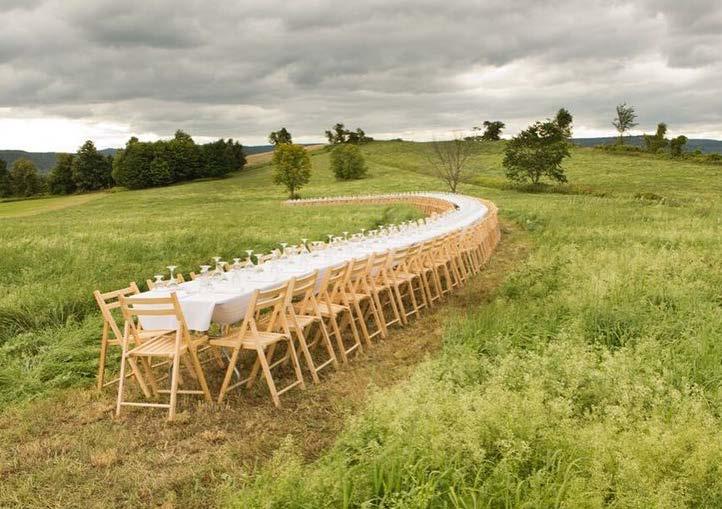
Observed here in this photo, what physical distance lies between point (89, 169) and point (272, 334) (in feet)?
260

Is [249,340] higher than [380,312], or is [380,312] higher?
[249,340]

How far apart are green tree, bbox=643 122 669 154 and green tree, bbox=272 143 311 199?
4067 cm

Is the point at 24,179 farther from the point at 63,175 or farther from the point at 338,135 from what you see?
the point at 338,135

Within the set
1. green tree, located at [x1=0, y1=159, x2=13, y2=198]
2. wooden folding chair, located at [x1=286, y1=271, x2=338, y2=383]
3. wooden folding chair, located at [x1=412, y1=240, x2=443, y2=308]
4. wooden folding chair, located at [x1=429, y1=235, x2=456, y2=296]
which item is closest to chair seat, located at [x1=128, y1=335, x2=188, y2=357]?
wooden folding chair, located at [x1=286, y1=271, x2=338, y2=383]

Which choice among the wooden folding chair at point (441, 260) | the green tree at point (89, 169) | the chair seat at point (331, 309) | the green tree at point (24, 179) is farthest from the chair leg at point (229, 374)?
the green tree at point (24, 179)

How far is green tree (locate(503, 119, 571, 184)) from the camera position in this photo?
43688mm

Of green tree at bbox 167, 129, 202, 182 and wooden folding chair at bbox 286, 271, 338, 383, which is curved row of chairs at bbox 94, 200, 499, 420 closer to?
wooden folding chair at bbox 286, 271, 338, 383

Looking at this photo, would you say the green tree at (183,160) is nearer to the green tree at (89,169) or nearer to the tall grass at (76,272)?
the green tree at (89,169)

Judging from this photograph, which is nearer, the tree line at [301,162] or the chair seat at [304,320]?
the chair seat at [304,320]

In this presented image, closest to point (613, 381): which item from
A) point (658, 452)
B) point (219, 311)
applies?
point (658, 452)

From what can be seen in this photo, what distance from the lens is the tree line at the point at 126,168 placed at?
7256 centimetres

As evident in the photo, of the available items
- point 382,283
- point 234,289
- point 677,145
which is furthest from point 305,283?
point 677,145

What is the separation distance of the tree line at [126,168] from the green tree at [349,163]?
22061 mm

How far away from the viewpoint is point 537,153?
44.1 meters
